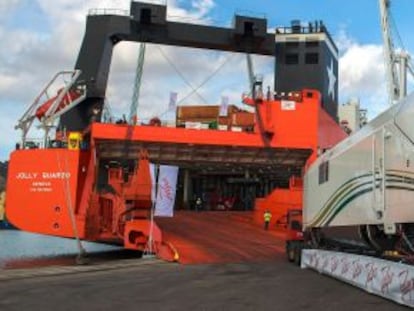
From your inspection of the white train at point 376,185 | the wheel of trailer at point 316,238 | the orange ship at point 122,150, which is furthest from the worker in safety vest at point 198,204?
the white train at point 376,185

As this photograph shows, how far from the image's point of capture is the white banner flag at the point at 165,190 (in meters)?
25.2

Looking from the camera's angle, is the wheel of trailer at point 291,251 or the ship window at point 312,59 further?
the ship window at point 312,59

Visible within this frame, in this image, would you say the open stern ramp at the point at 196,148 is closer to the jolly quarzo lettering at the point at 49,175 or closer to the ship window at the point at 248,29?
the jolly quarzo lettering at the point at 49,175

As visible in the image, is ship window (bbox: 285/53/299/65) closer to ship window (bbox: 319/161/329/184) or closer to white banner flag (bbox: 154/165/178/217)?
white banner flag (bbox: 154/165/178/217)

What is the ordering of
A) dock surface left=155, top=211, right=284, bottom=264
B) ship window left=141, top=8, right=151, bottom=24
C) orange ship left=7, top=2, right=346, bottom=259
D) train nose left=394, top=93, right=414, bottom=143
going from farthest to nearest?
ship window left=141, top=8, right=151, bottom=24 → orange ship left=7, top=2, right=346, bottom=259 → dock surface left=155, top=211, right=284, bottom=264 → train nose left=394, top=93, right=414, bottom=143

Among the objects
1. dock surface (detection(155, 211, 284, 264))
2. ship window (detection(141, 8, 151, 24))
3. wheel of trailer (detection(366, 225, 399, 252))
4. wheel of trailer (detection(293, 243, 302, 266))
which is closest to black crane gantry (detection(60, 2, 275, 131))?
ship window (detection(141, 8, 151, 24))

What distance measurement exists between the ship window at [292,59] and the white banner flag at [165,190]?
18.7 m

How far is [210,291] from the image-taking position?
14383mm

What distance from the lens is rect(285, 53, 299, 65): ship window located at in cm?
4200

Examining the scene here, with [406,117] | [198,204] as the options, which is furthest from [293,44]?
[406,117]

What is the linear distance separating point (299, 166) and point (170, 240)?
43.3ft

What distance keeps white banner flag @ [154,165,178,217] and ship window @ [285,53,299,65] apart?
18.7 m

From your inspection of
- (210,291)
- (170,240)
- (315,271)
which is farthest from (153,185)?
(210,291)

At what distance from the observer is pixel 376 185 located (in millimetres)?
13273
